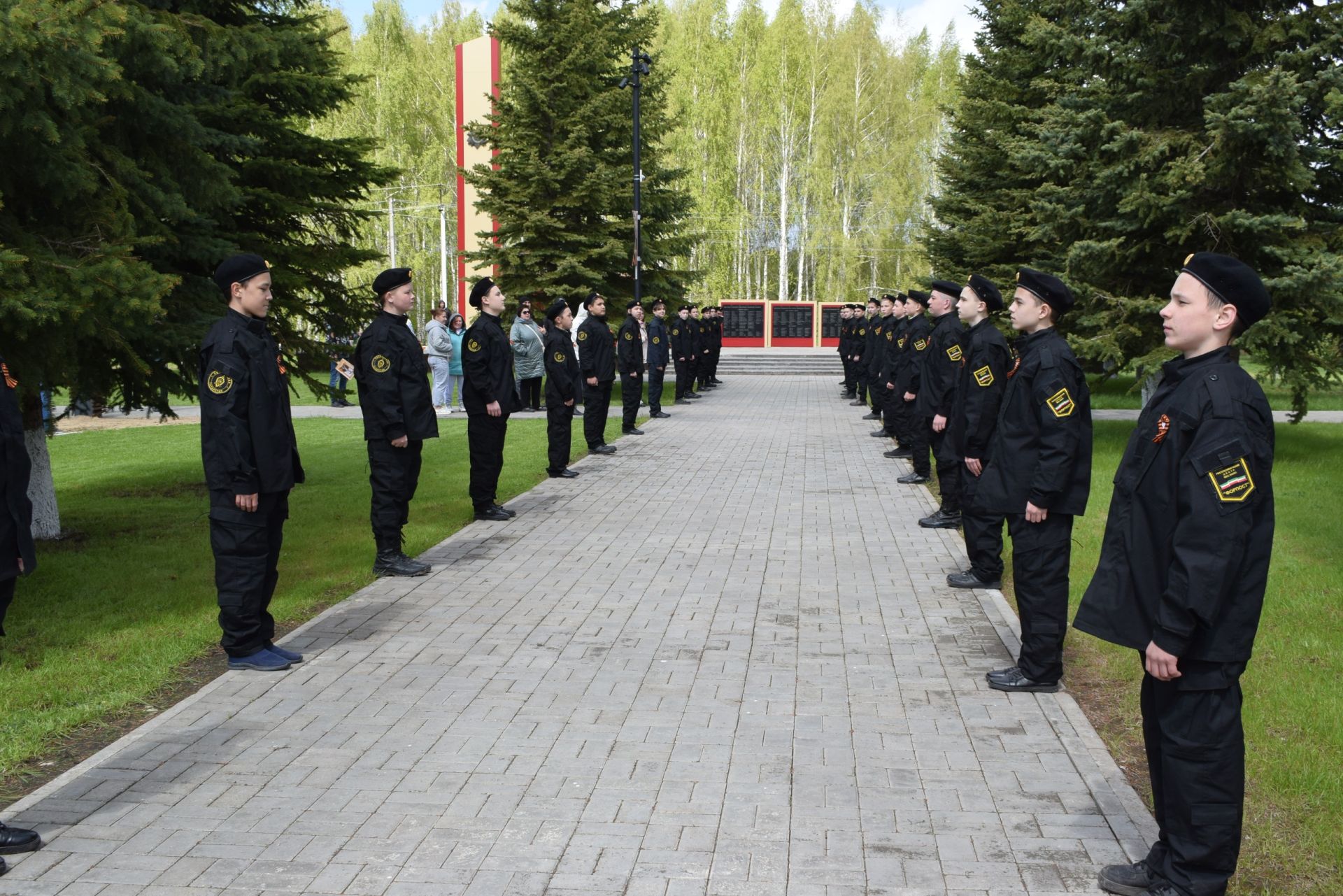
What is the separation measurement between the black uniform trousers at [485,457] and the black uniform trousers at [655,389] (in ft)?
37.7

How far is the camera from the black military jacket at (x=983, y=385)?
23.9 feet

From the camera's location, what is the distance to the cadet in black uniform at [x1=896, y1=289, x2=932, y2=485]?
1316cm

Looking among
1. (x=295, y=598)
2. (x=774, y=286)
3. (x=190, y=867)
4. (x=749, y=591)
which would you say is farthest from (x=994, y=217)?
(x=774, y=286)

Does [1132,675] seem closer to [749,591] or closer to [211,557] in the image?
[749,591]

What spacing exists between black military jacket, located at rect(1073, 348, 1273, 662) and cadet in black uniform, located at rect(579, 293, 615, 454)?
12.0 metres

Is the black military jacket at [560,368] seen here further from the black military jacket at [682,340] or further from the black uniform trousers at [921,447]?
the black military jacket at [682,340]

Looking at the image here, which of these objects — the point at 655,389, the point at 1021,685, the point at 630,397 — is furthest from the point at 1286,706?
the point at 655,389

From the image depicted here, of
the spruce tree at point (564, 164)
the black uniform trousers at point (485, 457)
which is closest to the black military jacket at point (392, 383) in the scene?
the black uniform trousers at point (485, 457)

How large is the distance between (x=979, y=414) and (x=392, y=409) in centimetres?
399

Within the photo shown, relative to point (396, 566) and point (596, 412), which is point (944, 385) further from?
point (596, 412)

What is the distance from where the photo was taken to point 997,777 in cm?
463

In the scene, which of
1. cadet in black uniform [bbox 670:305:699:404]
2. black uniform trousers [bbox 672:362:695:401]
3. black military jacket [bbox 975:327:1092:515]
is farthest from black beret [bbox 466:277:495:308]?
black uniform trousers [bbox 672:362:695:401]

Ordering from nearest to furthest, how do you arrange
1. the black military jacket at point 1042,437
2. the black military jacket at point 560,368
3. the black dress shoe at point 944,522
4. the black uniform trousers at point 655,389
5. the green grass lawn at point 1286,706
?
Answer: the green grass lawn at point 1286,706
the black military jacket at point 1042,437
the black dress shoe at point 944,522
the black military jacket at point 560,368
the black uniform trousers at point 655,389

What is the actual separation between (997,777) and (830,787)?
70 centimetres
